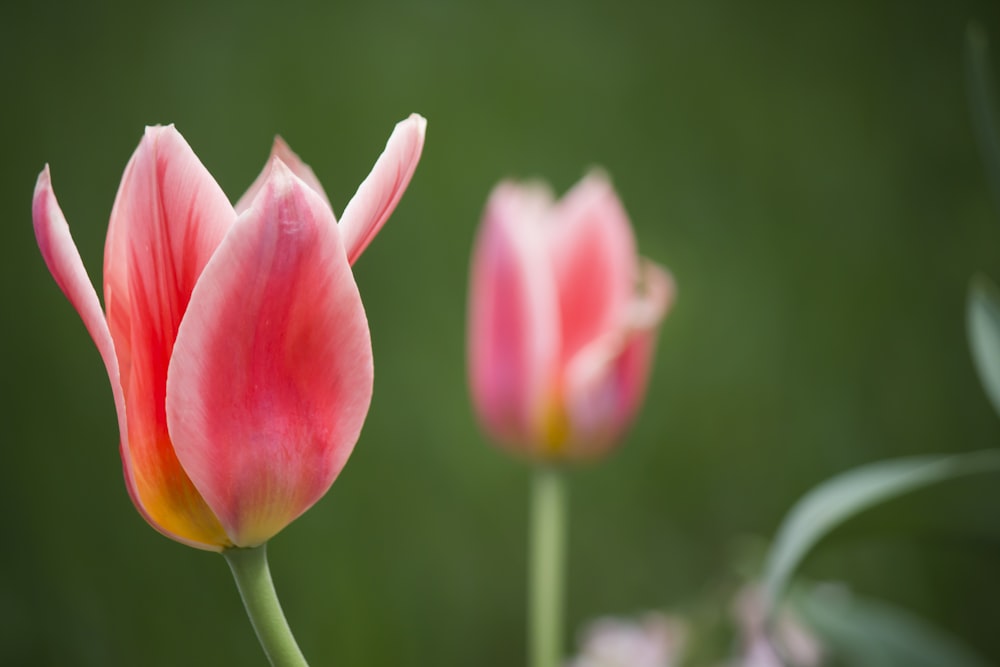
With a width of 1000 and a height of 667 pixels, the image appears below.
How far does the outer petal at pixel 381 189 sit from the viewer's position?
0.21 metres

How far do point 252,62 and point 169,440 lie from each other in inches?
34.8

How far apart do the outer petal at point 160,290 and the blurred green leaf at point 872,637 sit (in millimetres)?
281

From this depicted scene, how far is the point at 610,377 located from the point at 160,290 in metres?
0.29

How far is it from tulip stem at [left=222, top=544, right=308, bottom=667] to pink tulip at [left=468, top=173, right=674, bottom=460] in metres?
0.26

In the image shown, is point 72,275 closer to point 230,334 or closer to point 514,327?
point 230,334

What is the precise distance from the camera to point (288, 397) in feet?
0.70

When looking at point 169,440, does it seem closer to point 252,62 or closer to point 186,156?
point 186,156

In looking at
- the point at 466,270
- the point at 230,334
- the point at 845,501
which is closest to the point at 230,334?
the point at 230,334

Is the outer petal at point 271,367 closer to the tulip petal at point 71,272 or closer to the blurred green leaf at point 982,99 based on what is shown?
the tulip petal at point 71,272

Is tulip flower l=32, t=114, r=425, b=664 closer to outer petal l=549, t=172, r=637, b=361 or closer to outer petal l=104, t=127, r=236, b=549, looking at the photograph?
outer petal l=104, t=127, r=236, b=549

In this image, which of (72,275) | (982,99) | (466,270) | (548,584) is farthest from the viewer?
(466,270)

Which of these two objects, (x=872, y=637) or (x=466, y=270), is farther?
(x=466, y=270)

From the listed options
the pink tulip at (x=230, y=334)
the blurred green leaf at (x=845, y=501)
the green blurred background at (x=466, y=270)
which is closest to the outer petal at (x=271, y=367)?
the pink tulip at (x=230, y=334)

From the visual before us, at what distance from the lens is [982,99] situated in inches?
13.0
